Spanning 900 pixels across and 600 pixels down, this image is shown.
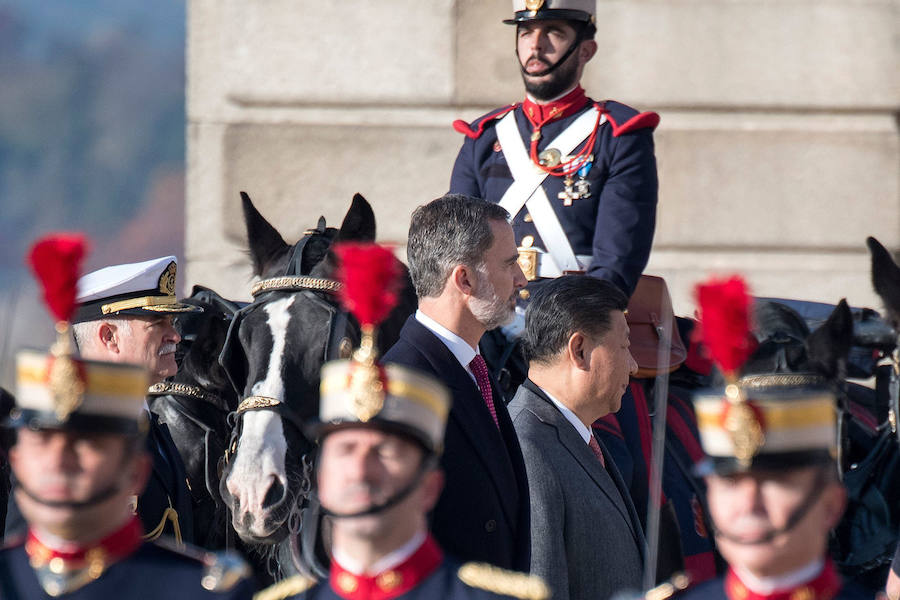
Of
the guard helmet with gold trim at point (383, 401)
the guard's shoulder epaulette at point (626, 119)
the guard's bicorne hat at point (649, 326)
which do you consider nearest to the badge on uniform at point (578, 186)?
the guard's shoulder epaulette at point (626, 119)

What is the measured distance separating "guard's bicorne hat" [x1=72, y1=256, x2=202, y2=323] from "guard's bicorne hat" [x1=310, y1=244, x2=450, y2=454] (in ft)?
5.96

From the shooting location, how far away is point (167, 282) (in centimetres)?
489

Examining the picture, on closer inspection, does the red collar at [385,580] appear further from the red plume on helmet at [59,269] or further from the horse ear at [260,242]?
the horse ear at [260,242]

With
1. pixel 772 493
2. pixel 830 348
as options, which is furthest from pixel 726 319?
pixel 830 348

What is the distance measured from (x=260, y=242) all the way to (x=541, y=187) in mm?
888

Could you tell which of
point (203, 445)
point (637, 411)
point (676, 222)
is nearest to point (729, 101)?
point (676, 222)

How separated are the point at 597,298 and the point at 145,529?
1.24 m

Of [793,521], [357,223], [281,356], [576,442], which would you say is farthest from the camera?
[357,223]

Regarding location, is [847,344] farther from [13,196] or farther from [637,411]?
[13,196]

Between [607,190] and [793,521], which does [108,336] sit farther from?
[793,521]

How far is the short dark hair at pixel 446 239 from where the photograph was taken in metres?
4.13

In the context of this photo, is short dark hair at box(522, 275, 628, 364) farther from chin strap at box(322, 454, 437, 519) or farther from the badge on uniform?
chin strap at box(322, 454, 437, 519)

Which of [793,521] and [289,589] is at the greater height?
[793,521]

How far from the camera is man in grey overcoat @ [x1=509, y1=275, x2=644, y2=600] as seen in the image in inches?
164
